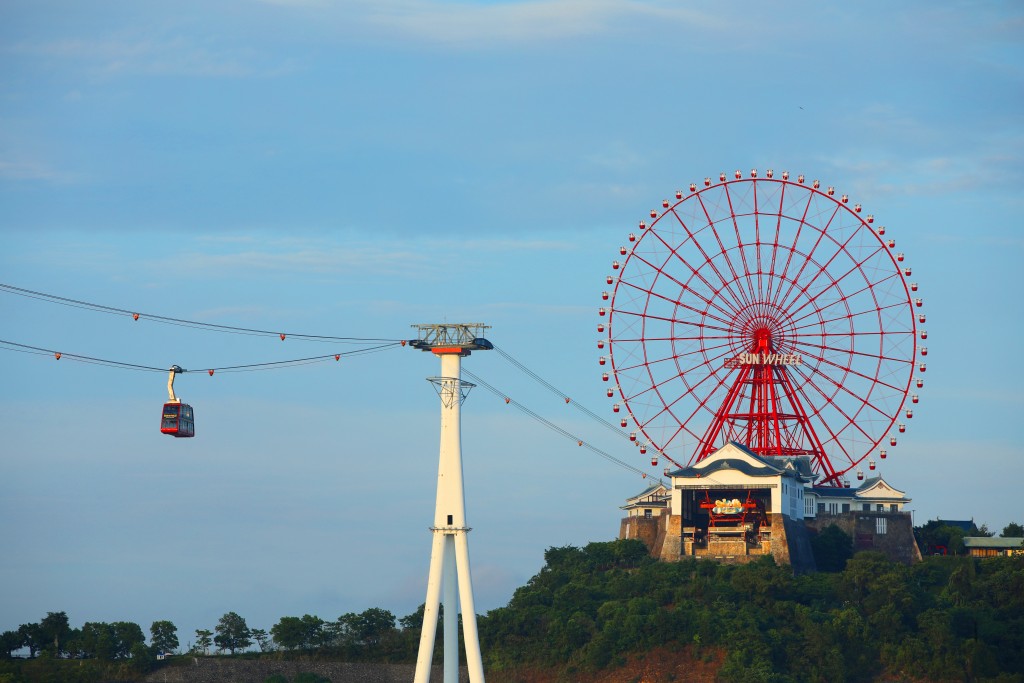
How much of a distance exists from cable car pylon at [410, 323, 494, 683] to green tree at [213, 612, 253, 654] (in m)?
23.8

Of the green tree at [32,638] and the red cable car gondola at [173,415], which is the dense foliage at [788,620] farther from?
the red cable car gondola at [173,415]

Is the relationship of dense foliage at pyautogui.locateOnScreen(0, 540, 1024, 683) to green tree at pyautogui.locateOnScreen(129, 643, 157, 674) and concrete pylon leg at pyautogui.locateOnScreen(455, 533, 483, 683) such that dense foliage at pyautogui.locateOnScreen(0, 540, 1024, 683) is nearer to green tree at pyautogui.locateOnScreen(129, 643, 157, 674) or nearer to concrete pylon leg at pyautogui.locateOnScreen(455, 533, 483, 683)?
green tree at pyautogui.locateOnScreen(129, 643, 157, 674)

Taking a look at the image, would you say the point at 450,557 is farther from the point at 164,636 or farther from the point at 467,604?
the point at 164,636

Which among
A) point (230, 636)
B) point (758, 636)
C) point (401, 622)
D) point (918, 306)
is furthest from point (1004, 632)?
point (230, 636)

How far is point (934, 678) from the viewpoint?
92688 mm

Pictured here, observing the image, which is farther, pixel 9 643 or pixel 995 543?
pixel 995 543

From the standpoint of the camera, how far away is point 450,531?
8119 centimetres

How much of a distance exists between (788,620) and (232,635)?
31.2 metres

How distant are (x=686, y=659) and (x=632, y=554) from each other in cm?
1728

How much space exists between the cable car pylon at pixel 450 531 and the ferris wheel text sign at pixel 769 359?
29.7 m

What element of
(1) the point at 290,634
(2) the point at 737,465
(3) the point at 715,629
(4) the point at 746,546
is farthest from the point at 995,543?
(1) the point at 290,634

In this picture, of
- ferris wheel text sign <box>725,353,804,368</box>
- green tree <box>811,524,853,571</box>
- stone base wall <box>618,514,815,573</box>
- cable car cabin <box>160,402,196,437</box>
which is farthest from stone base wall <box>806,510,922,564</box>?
cable car cabin <box>160,402,196,437</box>

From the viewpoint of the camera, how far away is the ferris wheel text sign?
356 feet

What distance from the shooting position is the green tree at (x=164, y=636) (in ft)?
328
